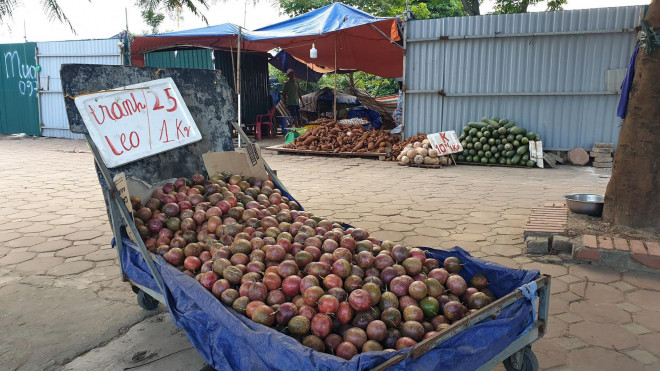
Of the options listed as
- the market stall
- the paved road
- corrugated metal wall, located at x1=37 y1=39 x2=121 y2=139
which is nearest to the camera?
the paved road

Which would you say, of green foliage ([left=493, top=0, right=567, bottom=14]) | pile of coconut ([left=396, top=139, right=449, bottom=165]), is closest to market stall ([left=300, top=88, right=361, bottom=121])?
green foliage ([left=493, top=0, right=567, bottom=14])

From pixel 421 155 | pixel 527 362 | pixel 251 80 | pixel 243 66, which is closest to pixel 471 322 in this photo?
pixel 527 362

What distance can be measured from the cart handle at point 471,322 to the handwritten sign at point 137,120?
2379 millimetres

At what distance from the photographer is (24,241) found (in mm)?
4523

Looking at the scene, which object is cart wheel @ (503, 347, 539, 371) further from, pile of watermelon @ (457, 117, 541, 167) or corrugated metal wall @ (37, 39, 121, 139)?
corrugated metal wall @ (37, 39, 121, 139)

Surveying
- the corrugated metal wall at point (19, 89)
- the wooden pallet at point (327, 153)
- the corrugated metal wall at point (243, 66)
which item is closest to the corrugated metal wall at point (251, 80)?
the corrugated metal wall at point (243, 66)

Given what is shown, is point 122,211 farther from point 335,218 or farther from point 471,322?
point 335,218

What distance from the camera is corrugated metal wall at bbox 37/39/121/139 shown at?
14.1 m

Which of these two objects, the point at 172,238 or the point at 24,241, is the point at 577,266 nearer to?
the point at 172,238

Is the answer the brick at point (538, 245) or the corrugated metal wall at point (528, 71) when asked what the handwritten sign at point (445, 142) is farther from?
the brick at point (538, 245)

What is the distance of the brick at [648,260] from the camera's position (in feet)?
11.7

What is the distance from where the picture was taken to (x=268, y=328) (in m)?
1.91

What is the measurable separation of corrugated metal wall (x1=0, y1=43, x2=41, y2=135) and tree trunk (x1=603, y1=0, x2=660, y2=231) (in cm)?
1652

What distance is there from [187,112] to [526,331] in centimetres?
281
